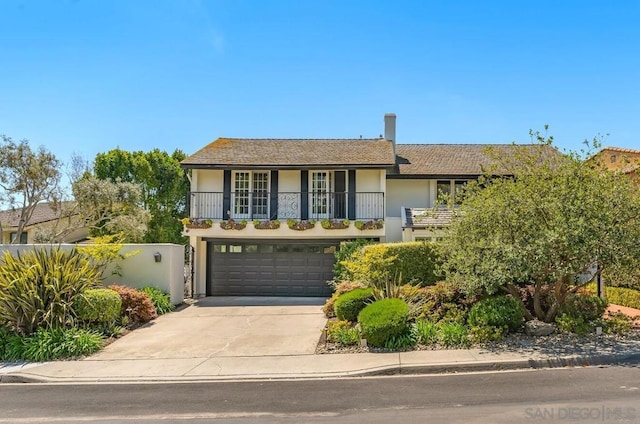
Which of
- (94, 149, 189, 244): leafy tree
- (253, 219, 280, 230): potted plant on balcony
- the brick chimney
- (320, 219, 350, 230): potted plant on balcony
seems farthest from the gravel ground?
(94, 149, 189, 244): leafy tree

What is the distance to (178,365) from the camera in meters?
9.16

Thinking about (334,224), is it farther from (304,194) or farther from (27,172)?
(27,172)

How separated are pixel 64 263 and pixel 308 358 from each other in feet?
22.9

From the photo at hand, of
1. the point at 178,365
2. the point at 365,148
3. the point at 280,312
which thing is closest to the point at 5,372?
the point at 178,365

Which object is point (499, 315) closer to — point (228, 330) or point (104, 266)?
point (228, 330)

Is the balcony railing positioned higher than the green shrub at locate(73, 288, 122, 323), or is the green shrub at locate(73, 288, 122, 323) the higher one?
the balcony railing

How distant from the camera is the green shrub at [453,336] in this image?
9.58 meters

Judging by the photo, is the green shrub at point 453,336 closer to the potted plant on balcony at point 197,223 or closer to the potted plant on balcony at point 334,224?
the potted plant on balcony at point 334,224

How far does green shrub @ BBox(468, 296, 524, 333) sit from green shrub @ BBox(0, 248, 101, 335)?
915 centimetres

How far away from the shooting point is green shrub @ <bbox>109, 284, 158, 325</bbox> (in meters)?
12.8

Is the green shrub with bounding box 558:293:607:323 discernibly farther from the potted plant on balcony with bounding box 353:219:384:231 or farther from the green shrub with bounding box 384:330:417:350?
the potted plant on balcony with bounding box 353:219:384:231

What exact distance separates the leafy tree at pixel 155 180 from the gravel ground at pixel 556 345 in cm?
2036

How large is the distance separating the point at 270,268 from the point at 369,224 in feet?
14.4

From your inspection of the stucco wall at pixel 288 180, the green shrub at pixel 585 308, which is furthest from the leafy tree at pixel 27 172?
the green shrub at pixel 585 308
